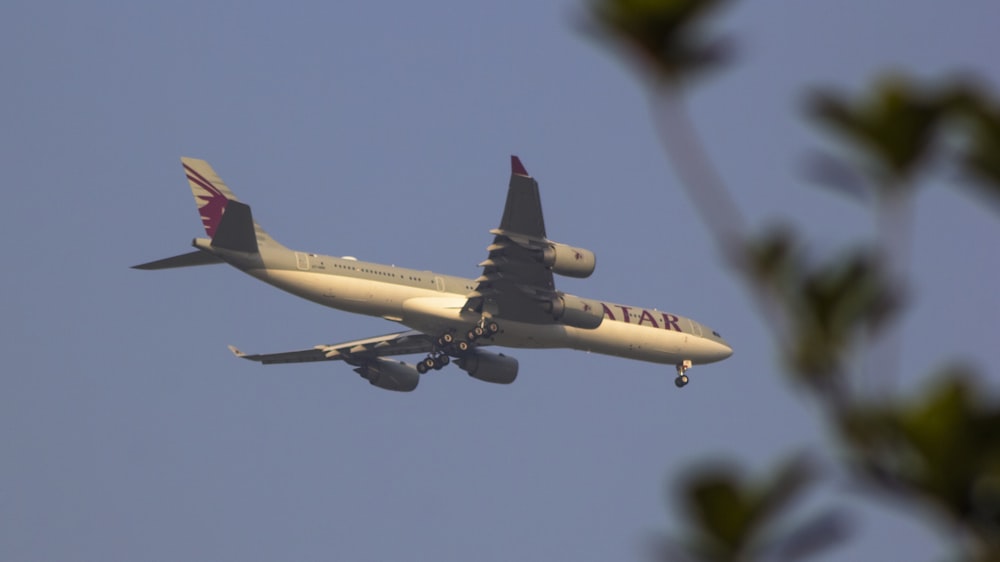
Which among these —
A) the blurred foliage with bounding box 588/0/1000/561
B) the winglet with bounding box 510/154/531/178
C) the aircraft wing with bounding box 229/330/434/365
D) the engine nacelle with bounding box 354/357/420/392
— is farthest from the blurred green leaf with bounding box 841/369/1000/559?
the engine nacelle with bounding box 354/357/420/392

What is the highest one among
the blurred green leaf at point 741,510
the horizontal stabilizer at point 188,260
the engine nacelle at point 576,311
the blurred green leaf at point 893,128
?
the engine nacelle at point 576,311

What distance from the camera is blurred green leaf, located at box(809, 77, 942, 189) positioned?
18.1ft

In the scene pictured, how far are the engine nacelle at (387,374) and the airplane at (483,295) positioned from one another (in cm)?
158

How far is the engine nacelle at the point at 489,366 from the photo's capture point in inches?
2398

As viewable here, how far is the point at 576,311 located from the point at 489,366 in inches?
261

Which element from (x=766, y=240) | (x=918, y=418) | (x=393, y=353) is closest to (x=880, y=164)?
(x=766, y=240)

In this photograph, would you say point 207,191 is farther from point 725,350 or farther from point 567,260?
point 725,350

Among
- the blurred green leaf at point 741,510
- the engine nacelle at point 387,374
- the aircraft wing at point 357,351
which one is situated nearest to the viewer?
the blurred green leaf at point 741,510

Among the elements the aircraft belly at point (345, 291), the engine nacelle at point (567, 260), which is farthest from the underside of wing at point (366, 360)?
the engine nacelle at point (567, 260)

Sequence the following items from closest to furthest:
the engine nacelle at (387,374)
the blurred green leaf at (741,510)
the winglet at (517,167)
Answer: the blurred green leaf at (741,510)
the winglet at (517,167)
the engine nacelle at (387,374)

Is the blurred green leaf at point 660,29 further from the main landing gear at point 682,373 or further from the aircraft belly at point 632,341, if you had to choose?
the main landing gear at point 682,373

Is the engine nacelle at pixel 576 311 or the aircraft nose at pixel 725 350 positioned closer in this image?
the engine nacelle at pixel 576 311

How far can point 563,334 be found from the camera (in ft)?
189

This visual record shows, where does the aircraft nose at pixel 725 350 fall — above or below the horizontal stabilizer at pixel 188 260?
above
